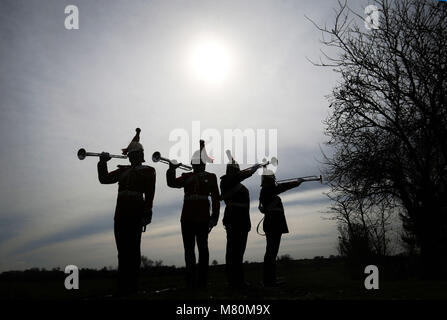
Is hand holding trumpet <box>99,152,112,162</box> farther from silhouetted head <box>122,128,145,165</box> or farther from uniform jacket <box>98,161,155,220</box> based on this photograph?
silhouetted head <box>122,128,145,165</box>

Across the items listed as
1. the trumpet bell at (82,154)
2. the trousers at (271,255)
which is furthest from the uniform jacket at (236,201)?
the trumpet bell at (82,154)

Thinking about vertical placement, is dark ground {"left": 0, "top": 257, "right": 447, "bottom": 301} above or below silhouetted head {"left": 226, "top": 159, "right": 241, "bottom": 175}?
below

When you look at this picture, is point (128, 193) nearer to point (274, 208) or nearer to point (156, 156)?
point (156, 156)

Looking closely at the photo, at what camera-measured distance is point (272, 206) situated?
8422mm

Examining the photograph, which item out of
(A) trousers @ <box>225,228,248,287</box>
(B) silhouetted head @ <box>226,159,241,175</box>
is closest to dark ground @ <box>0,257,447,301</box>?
(A) trousers @ <box>225,228,248,287</box>

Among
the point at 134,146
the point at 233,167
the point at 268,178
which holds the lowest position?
the point at 268,178

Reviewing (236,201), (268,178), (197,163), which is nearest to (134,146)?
(197,163)

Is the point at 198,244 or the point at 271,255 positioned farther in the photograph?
the point at 271,255

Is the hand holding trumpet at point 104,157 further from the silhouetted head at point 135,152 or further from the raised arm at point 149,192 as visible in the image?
the raised arm at point 149,192

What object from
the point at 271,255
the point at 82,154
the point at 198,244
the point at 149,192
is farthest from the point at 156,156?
the point at 271,255

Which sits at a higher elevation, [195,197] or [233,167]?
[233,167]
